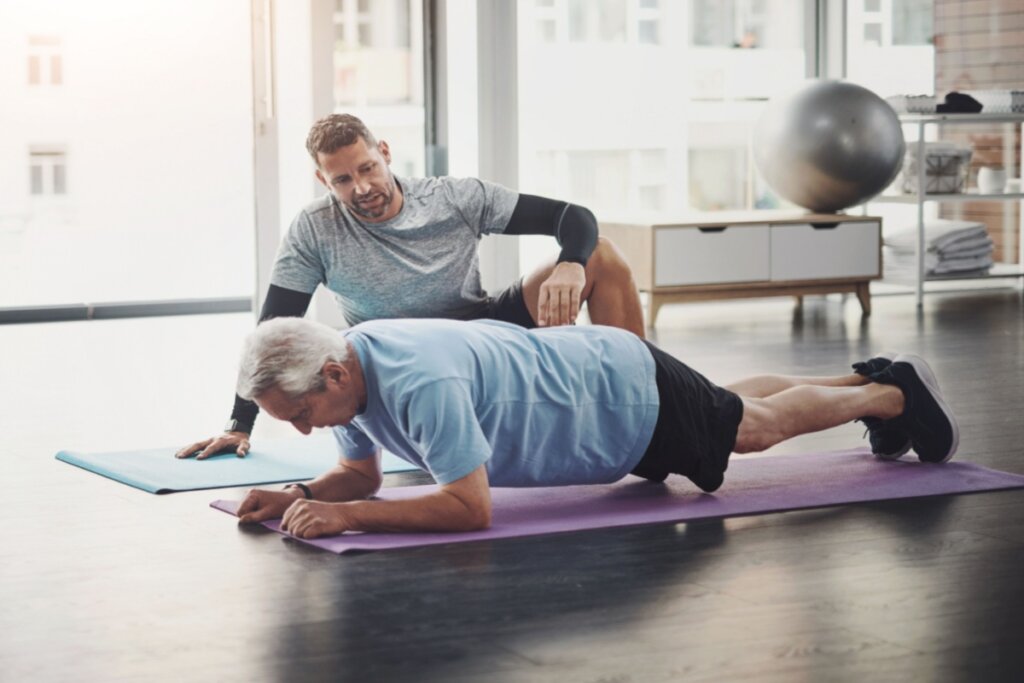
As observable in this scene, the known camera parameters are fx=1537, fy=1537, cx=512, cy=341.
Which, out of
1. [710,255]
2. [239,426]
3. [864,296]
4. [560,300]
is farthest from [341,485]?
[864,296]

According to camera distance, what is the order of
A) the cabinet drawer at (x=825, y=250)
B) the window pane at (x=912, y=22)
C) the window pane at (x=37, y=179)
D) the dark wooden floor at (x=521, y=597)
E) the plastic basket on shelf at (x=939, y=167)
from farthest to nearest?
the window pane at (x=912, y=22) → the window pane at (x=37, y=179) → the plastic basket on shelf at (x=939, y=167) → the cabinet drawer at (x=825, y=250) → the dark wooden floor at (x=521, y=597)

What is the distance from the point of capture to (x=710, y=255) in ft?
19.2

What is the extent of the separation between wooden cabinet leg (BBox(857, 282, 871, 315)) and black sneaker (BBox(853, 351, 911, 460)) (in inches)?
124

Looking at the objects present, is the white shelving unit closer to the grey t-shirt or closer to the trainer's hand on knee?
the grey t-shirt

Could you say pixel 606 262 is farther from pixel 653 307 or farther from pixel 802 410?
pixel 653 307

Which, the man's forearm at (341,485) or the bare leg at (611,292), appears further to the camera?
the bare leg at (611,292)

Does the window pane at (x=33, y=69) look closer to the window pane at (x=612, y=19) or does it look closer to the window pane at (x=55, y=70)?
the window pane at (x=55, y=70)

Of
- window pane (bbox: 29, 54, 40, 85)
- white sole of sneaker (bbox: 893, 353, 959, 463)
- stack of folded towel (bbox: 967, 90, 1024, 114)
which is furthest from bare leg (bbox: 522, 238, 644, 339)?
window pane (bbox: 29, 54, 40, 85)

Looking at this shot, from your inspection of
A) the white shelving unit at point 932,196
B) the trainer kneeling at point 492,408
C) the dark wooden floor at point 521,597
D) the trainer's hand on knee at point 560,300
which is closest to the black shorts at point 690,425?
the trainer kneeling at point 492,408

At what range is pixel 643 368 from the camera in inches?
99.7

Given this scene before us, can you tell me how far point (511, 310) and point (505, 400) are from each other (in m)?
Result: 0.84

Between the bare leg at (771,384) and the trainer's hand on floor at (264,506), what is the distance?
2.68 feet

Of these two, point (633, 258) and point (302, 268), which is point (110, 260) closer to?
point (633, 258)

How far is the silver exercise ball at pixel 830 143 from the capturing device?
228 inches
